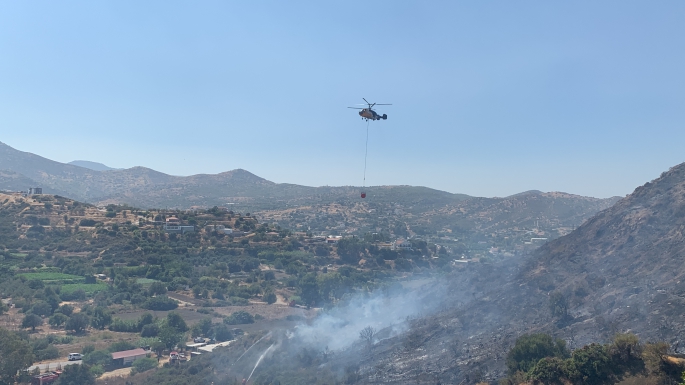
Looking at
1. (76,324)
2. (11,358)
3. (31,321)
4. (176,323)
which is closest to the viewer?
(11,358)

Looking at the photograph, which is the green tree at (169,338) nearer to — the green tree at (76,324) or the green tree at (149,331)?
the green tree at (149,331)

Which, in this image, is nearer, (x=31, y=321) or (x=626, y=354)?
(x=626, y=354)

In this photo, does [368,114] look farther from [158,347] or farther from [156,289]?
[156,289]

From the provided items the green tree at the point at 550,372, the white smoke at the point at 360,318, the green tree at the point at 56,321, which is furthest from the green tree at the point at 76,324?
the green tree at the point at 550,372

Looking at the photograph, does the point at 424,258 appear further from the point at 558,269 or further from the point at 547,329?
the point at 547,329

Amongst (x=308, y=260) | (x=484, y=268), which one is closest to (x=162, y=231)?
(x=308, y=260)

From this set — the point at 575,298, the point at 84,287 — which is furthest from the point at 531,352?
the point at 84,287

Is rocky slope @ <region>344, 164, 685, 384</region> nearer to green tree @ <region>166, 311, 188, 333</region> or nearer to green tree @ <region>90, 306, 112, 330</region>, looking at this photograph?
green tree @ <region>166, 311, 188, 333</region>
